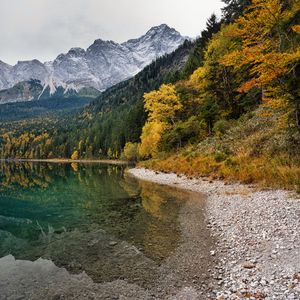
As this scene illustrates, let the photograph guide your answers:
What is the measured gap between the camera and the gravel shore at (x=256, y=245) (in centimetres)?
768

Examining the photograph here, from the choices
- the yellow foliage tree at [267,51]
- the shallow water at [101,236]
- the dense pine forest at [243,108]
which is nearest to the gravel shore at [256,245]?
the shallow water at [101,236]

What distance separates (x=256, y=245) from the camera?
10.6 metres

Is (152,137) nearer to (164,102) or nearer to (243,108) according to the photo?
(164,102)

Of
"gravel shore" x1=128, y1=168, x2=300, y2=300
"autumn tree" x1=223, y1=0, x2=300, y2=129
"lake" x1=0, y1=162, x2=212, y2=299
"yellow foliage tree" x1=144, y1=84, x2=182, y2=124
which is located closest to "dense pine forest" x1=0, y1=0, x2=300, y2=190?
"autumn tree" x1=223, y1=0, x2=300, y2=129

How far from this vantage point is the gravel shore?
7.68 meters

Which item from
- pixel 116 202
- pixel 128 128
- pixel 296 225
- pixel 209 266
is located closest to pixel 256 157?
pixel 116 202

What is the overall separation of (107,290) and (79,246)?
15.3 ft

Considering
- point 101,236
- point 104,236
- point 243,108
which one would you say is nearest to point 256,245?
point 104,236

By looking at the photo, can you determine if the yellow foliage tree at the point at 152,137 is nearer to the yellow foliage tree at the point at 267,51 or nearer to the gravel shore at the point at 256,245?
the yellow foliage tree at the point at 267,51

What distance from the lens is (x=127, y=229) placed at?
15.1 metres

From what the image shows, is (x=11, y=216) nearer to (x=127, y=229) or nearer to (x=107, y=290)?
(x=127, y=229)

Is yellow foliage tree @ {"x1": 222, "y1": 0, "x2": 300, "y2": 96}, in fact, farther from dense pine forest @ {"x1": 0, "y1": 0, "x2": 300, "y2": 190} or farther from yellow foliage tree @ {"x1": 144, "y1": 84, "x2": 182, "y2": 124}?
yellow foliage tree @ {"x1": 144, "y1": 84, "x2": 182, "y2": 124}

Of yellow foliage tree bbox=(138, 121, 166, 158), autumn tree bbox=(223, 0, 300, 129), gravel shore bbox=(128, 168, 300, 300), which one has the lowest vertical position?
gravel shore bbox=(128, 168, 300, 300)

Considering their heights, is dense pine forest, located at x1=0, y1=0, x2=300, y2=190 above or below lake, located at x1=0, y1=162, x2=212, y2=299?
above
